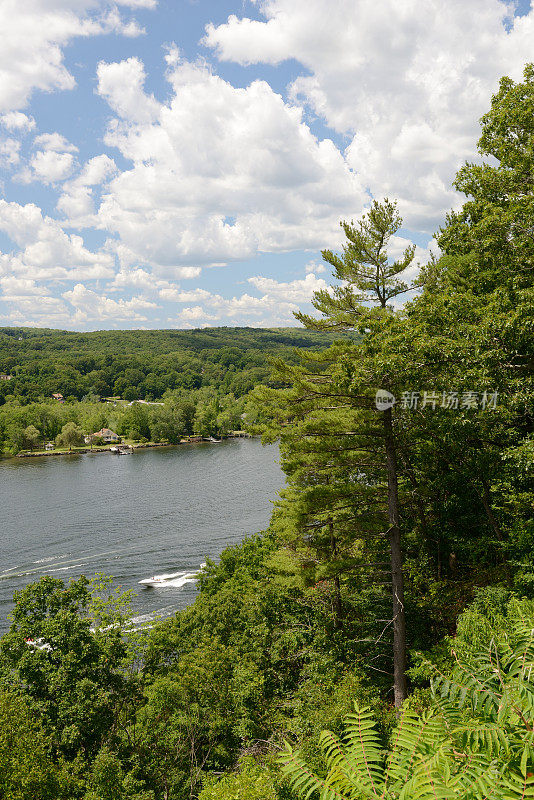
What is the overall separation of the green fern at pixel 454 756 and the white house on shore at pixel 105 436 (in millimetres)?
101303

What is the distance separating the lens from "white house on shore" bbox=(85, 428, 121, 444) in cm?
9844

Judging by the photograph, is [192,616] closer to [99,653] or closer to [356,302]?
[99,653]

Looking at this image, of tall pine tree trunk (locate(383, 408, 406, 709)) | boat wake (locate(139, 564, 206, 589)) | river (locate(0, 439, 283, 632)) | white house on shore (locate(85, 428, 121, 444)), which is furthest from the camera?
white house on shore (locate(85, 428, 121, 444))

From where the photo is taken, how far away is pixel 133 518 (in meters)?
47.6

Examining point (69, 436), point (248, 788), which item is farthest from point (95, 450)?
point (248, 788)

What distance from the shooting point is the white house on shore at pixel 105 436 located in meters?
98.4

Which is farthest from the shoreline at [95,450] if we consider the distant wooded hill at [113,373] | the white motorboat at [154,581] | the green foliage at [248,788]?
the green foliage at [248,788]

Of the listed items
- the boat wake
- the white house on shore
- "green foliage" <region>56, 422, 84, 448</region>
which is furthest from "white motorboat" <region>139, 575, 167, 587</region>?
the white house on shore

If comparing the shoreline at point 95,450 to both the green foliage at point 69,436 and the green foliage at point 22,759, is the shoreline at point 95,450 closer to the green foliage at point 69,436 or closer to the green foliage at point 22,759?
the green foliage at point 69,436

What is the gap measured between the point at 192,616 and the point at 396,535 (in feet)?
37.7

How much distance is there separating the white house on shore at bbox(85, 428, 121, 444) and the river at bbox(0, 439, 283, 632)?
18.5 m

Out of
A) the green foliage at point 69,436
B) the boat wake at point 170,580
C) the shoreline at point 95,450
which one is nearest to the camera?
the boat wake at point 170,580

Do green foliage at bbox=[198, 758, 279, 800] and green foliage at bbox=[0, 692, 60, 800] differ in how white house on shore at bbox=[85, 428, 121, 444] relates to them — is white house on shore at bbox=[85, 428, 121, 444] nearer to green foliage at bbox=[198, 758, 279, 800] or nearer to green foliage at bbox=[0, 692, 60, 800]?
green foliage at bbox=[0, 692, 60, 800]

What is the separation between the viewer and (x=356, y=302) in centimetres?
1327
